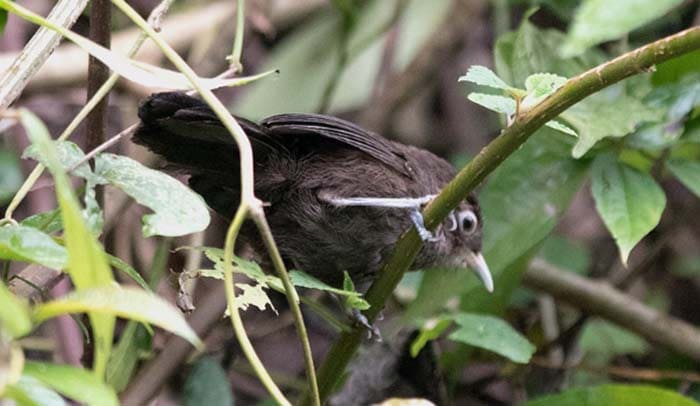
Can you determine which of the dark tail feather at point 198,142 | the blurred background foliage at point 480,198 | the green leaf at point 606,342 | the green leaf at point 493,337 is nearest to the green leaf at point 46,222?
the blurred background foliage at point 480,198

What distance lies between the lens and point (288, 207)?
8.20ft

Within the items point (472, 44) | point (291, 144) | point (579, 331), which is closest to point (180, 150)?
point (291, 144)

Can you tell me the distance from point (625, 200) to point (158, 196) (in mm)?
1215

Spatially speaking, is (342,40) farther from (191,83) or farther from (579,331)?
(191,83)

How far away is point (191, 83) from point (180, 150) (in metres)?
0.68

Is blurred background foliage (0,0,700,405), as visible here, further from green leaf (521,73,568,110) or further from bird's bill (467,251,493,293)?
green leaf (521,73,568,110)

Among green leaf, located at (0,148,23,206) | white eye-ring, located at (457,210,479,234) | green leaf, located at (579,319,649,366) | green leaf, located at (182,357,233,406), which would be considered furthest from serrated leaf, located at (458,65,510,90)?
green leaf, located at (0,148,23,206)

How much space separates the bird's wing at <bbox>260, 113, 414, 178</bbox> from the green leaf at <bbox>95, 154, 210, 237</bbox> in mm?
597

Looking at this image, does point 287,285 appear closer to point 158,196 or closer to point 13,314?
point 158,196

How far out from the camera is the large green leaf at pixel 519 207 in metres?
2.68

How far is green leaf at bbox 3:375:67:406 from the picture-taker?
101cm

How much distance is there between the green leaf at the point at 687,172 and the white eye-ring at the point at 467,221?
0.52 meters

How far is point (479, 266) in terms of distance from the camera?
111 inches

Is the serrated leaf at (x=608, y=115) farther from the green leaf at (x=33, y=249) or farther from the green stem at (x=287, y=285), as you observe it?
the green leaf at (x=33, y=249)
